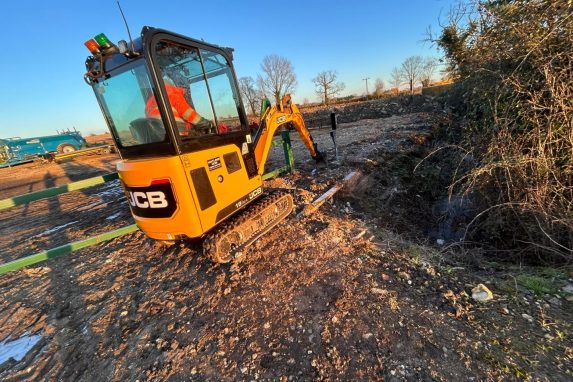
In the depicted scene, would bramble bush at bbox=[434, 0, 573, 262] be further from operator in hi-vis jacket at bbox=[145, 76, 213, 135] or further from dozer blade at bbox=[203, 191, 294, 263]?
operator in hi-vis jacket at bbox=[145, 76, 213, 135]

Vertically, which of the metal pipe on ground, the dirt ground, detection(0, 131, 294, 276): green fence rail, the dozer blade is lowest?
the dirt ground

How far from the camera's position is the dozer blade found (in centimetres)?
329

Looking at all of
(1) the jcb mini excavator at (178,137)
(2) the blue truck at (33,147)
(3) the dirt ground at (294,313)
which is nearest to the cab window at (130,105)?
(1) the jcb mini excavator at (178,137)

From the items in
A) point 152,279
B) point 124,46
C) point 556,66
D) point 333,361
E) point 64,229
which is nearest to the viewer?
point 333,361

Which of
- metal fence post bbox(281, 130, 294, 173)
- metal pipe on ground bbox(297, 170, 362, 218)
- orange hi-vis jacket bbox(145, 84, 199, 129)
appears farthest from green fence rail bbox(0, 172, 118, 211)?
metal fence post bbox(281, 130, 294, 173)

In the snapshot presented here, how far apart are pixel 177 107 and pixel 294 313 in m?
2.57

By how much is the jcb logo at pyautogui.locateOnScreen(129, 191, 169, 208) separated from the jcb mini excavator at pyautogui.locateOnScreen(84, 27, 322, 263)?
0.01 m

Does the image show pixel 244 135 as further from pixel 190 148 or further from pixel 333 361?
pixel 333 361

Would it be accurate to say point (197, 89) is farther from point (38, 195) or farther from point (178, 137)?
point (38, 195)

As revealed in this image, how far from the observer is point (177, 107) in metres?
3.08

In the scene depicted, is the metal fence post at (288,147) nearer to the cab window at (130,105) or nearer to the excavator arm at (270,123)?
the excavator arm at (270,123)

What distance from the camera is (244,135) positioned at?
13.1 feet

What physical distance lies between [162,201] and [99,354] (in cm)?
160

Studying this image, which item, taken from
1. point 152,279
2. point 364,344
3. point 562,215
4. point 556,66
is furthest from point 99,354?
point 556,66
